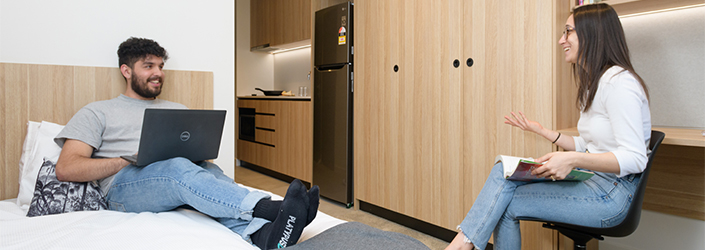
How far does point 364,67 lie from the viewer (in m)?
2.79

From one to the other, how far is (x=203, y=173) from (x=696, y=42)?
233cm

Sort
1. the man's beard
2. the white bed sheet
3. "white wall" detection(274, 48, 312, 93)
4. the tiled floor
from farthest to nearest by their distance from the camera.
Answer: "white wall" detection(274, 48, 312, 93) < the tiled floor < the man's beard < the white bed sheet

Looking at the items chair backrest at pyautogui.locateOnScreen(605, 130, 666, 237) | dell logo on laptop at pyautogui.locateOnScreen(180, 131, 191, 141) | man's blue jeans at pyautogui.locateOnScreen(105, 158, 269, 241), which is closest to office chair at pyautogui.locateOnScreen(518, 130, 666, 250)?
chair backrest at pyautogui.locateOnScreen(605, 130, 666, 237)

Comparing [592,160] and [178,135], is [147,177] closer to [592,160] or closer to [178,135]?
[178,135]

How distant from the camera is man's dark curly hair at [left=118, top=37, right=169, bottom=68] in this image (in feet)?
5.77

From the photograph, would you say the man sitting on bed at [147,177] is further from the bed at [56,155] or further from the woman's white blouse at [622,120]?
the woman's white blouse at [622,120]

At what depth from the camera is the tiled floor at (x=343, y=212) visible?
7.63 feet

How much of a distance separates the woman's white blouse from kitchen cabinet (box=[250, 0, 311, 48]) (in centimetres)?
264

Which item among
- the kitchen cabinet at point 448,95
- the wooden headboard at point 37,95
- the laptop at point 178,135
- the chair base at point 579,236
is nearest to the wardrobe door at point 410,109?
the kitchen cabinet at point 448,95

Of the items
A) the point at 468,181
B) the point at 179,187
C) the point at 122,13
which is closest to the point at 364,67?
the point at 468,181

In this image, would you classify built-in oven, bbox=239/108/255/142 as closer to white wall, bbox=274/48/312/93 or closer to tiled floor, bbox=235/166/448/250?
tiled floor, bbox=235/166/448/250

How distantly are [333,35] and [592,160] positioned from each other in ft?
7.16

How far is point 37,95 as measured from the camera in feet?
5.46

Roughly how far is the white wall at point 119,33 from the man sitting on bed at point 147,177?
0.19 m
